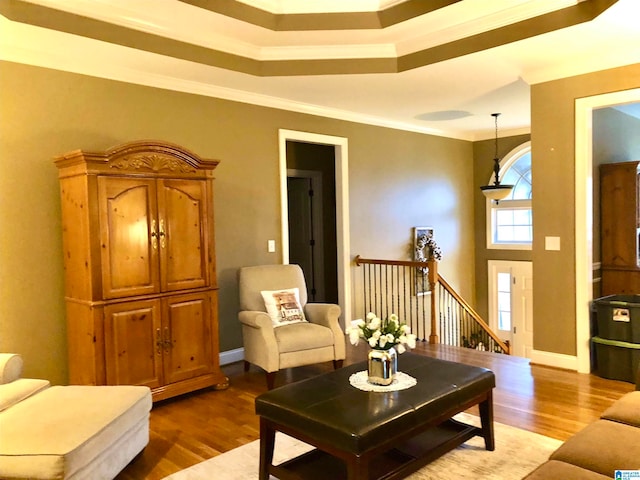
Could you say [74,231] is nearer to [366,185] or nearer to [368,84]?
[368,84]

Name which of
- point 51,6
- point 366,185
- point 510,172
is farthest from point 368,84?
point 510,172

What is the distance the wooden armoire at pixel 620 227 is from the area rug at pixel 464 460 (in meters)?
3.13

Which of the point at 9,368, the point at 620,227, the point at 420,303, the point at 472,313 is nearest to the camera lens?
the point at 9,368

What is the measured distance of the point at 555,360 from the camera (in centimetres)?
438

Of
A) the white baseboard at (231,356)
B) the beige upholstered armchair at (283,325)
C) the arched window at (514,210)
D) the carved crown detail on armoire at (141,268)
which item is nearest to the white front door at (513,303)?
the arched window at (514,210)

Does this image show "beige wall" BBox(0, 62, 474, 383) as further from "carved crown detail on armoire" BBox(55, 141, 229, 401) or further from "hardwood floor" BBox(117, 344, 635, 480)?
"hardwood floor" BBox(117, 344, 635, 480)

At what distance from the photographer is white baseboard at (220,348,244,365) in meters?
4.79

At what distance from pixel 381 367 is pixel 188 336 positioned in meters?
1.88

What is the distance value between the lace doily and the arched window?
5.41 metres

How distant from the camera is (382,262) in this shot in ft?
19.1

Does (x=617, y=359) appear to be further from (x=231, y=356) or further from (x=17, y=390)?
(x=17, y=390)

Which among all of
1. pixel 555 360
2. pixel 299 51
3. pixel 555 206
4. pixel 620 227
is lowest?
pixel 555 360

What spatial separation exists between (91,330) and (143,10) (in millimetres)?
2289

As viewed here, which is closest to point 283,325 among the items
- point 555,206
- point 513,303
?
point 555,206
